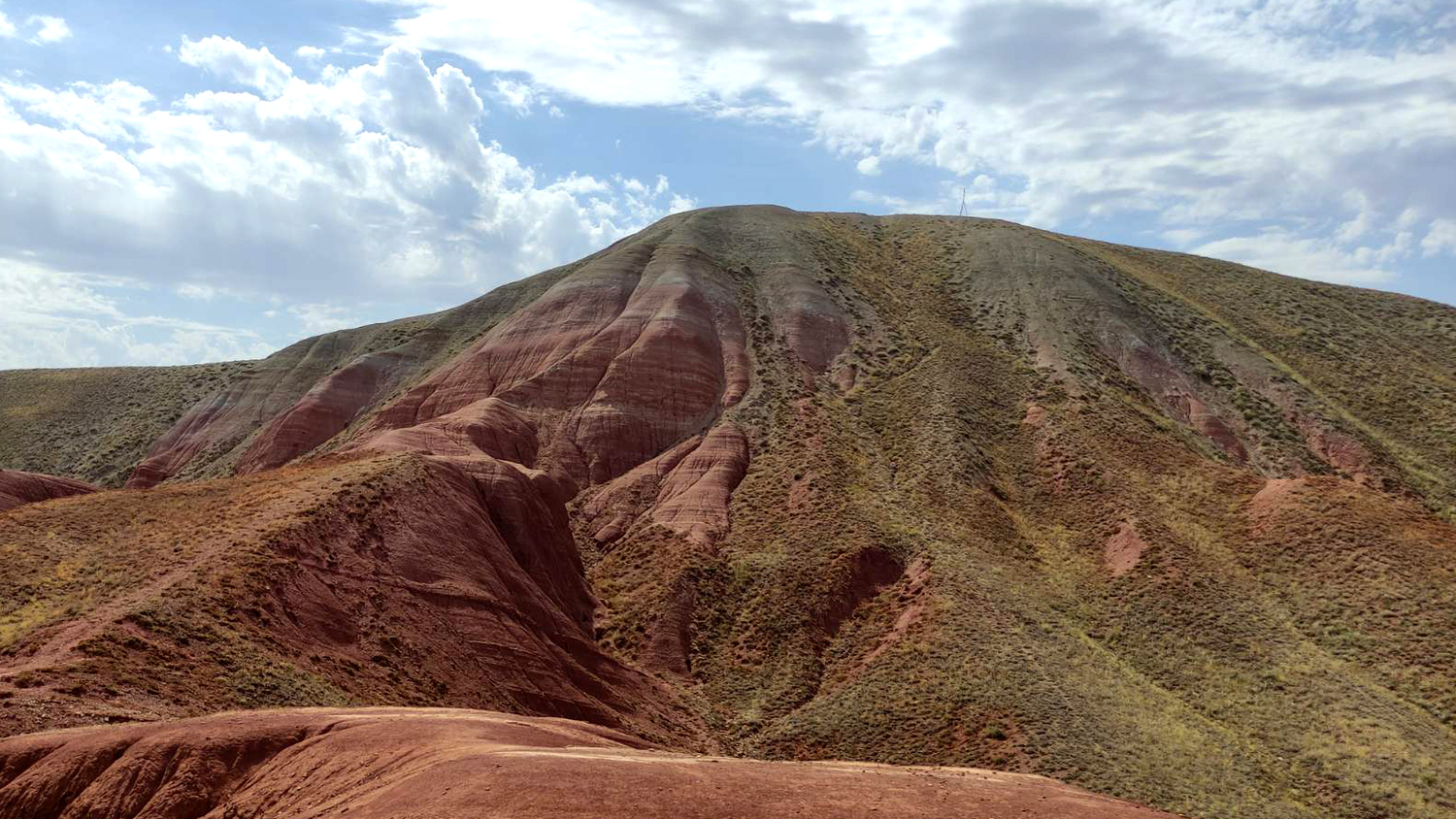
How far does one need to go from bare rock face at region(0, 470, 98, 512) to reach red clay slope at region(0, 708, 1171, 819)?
2837cm

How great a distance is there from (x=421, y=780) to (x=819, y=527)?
33.4 m

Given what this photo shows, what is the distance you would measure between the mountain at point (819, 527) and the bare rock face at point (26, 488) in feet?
33.7

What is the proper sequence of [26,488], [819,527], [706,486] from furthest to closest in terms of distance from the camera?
[706,486]
[819,527]
[26,488]

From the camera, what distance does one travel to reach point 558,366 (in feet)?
206

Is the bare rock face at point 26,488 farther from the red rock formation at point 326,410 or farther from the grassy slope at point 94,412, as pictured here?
the grassy slope at point 94,412

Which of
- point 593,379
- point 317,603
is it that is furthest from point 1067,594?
point 317,603

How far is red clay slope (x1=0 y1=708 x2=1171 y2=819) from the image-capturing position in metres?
16.0

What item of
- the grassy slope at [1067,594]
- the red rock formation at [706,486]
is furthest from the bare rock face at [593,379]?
the grassy slope at [1067,594]

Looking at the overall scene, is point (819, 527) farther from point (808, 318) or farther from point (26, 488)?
point (26, 488)

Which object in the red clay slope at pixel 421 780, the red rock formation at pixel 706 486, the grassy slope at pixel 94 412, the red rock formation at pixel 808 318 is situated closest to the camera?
the red clay slope at pixel 421 780

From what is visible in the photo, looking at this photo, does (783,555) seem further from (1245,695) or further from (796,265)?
(796,265)

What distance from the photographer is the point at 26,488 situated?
45.6m

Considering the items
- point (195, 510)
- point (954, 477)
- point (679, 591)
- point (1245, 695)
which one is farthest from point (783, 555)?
point (195, 510)

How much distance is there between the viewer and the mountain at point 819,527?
31984 millimetres
